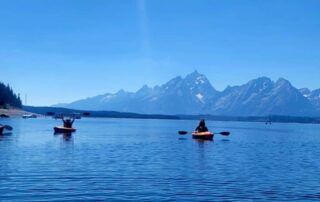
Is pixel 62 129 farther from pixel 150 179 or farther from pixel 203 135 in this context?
pixel 150 179

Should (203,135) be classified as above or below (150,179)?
above

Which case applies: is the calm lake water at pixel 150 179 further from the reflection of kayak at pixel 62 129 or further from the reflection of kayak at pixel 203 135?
the reflection of kayak at pixel 62 129

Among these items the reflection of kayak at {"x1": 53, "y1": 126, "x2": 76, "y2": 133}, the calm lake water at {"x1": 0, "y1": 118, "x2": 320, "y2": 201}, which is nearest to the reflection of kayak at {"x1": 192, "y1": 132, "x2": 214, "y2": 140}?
the reflection of kayak at {"x1": 53, "y1": 126, "x2": 76, "y2": 133}

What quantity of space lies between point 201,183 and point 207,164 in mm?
13238

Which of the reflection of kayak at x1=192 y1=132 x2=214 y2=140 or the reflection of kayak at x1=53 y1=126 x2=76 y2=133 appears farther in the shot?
the reflection of kayak at x1=53 y1=126 x2=76 y2=133

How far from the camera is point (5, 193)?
2736 cm

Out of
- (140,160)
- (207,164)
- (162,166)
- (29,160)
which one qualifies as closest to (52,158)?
(29,160)

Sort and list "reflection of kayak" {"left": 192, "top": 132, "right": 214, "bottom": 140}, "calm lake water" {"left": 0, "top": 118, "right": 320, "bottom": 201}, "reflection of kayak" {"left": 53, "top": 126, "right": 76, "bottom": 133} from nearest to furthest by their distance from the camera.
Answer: "calm lake water" {"left": 0, "top": 118, "right": 320, "bottom": 201}, "reflection of kayak" {"left": 192, "top": 132, "right": 214, "bottom": 140}, "reflection of kayak" {"left": 53, "top": 126, "right": 76, "bottom": 133}

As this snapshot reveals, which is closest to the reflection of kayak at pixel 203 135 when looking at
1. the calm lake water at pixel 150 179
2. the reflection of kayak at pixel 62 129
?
the reflection of kayak at pixel 62 129

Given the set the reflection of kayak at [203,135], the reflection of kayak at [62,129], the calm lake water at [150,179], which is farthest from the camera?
the reflection of kayak at [62,129]

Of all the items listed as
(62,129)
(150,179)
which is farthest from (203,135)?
(150,179)

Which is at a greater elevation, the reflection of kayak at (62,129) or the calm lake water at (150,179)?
the reflection of kayak at (62,129)

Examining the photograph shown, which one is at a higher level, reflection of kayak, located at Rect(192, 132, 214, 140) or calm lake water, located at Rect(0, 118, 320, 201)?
reflection of kayak, located at Rect(192, 132, 214, 140)

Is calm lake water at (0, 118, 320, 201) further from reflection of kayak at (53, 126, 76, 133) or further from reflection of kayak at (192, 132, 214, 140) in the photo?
reflection of kayak at (53, 126, 76, 133)
